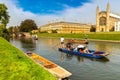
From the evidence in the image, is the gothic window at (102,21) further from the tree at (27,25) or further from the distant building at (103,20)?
the tree at (27,25)

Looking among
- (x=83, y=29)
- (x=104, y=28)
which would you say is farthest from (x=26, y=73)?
(x=83, y=29)

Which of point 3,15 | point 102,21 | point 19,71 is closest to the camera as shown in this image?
point 19,71

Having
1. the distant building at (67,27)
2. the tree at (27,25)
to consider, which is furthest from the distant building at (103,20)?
the tree at (27,25)

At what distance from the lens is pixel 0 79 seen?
934 cm

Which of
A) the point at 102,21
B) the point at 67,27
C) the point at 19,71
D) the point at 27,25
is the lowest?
the point at 19,71

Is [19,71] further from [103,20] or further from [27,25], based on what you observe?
[27,25]

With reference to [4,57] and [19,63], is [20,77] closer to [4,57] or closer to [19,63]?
[19,63]

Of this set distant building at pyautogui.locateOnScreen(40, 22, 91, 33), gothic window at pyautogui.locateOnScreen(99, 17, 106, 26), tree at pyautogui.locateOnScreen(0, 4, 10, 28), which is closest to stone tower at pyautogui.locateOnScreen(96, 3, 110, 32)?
gothic window at pyautogui.locateOnScreen(99, 17, 106, 26)

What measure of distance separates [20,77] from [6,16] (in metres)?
57.9

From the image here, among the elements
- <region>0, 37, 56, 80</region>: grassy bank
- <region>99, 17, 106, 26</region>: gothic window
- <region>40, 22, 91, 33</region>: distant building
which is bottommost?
<region>0, 37, 56, 80</region>: grassy bank

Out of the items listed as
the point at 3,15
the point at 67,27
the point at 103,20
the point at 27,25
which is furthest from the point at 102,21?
the point at 3,15

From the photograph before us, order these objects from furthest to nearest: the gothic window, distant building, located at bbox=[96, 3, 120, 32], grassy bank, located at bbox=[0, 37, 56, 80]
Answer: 1. the gothic window
2. distant building, located at bbox=[96, 3, 120, 32]
3. grassy bank, located at bbox=[0, 37, 56, 80]

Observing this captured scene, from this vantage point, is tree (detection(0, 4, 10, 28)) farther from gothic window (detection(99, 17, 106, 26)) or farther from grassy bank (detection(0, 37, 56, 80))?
gothic window (detection(99, 17, 106, 26))

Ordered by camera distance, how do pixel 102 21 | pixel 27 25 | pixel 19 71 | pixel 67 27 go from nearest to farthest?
pixel 19 71, pixel 102 21, pixel 27 25, pixel 67 27
